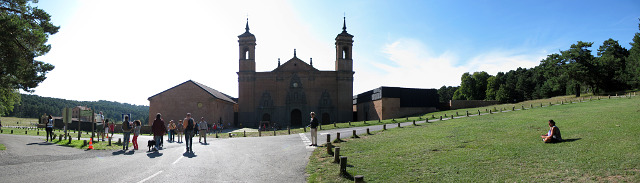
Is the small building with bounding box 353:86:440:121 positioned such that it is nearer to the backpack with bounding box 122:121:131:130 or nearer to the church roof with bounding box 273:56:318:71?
the church roof with bounding box 273:56:318:71

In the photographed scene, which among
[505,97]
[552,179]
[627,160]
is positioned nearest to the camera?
[552,179]

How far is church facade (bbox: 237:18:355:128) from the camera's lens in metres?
54.1

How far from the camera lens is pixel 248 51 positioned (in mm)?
55781

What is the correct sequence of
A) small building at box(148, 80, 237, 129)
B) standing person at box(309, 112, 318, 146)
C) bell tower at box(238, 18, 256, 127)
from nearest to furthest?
standing person at box(309, 112, 318, 146), small building at box(148, 80, 237, 129), bell tower at box(238, 18, 256, 127)

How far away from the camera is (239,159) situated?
12102 mm

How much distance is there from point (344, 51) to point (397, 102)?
494 inches

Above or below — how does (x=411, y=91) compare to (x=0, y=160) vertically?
above

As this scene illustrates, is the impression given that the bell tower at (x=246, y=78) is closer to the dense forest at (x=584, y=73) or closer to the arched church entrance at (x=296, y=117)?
the arched church entrance at (x=296, y=117)

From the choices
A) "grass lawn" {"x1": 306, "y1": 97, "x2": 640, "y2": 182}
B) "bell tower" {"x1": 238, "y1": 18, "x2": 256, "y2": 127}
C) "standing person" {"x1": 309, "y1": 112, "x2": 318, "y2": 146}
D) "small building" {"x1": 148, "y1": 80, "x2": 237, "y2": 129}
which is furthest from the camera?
"bell tower" {"x1": 238, "y1": 18, "x2": 256, "y2": 127}

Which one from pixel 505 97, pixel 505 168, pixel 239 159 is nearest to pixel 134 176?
pixel 239 159

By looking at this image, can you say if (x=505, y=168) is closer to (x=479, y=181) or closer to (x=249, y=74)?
(x=479, y=181)

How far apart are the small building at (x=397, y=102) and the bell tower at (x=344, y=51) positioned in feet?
20.4

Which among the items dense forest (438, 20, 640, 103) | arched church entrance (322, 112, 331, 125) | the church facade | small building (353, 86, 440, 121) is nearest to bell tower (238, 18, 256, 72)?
the church facade

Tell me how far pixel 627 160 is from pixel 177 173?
1144 cm
